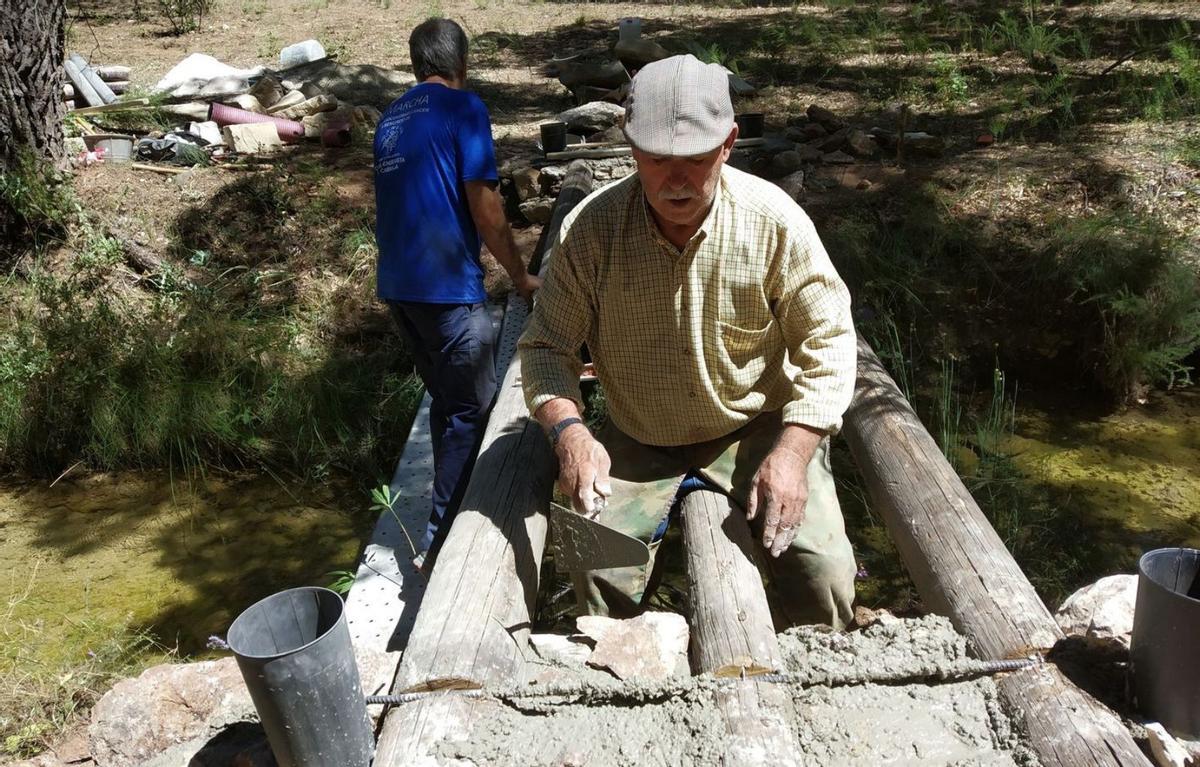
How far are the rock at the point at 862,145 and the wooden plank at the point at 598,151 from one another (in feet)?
2.07

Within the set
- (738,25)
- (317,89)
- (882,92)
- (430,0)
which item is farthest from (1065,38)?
(430,0)

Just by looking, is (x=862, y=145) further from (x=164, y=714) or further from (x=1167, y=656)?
(x=164, y=714)

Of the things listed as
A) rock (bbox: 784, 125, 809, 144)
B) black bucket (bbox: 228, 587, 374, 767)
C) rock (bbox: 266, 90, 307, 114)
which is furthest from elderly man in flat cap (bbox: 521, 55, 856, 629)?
rock (bbox: 266, 90, 307, 114)

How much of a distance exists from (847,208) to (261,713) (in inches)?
205

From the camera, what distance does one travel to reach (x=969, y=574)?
2.52 meters

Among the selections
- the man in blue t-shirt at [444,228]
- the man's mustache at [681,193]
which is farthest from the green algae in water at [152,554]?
the man's mustache at [681,193]

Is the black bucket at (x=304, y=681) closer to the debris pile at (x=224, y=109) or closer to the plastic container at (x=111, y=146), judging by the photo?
the debris pile at (x=224, y=109)

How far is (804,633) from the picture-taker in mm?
2412

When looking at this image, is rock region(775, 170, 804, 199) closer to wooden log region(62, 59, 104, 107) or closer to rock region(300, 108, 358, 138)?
rock region(300, 108, 358, 138)

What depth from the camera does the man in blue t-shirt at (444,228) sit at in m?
3.90

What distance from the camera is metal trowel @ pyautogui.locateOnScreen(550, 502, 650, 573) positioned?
2.65 metres

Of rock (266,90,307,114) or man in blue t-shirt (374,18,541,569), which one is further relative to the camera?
rock (266,90,307,114)

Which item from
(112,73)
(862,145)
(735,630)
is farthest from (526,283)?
(112,73)

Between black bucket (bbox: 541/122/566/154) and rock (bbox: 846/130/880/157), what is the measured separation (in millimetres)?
2075
